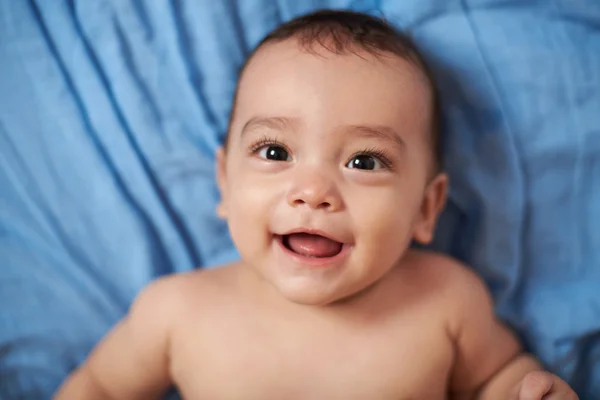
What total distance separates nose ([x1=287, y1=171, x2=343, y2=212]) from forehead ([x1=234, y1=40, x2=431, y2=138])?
92 millimetres

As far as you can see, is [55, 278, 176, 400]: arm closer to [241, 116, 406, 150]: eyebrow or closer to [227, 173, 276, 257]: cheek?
[227, 173, 276, 257]: cheek

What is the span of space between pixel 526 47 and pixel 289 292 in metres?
0.71

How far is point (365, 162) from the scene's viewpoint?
3.36 ft

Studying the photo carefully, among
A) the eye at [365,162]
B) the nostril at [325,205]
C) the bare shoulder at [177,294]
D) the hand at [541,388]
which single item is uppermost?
the eye at [365,162]

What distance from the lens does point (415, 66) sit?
111cm

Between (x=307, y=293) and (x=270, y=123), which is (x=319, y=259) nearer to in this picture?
(x=307, y=293)

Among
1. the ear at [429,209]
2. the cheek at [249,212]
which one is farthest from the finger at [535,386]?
the cheek at [249,212]

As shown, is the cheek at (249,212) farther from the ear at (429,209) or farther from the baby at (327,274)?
the ear at (429,209)

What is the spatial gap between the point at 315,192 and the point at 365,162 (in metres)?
0.13

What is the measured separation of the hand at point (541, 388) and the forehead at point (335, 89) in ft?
1.62

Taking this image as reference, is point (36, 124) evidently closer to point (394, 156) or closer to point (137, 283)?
point (137, 283)

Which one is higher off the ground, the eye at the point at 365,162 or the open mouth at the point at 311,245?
the eye at the point at 365,162

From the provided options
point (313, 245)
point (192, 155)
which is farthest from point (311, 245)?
point (192, 155)

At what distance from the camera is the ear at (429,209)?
114cm
